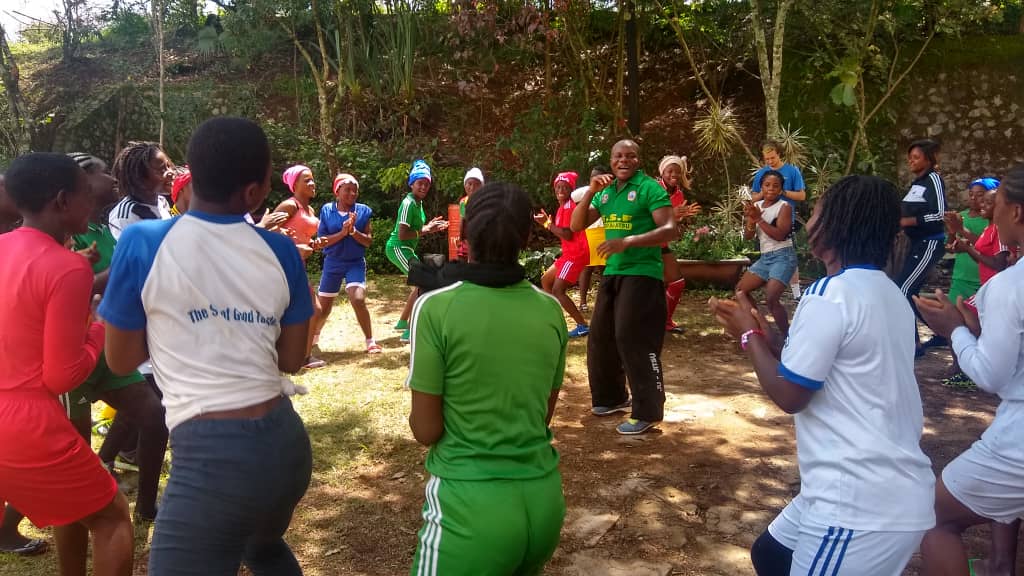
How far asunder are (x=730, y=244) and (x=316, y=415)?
6.87 metres

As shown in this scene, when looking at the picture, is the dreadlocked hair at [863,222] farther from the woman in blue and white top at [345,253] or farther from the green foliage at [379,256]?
the green foliage at [379,256]

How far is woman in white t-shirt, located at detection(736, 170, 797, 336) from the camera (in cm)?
736

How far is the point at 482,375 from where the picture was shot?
222 centimetres

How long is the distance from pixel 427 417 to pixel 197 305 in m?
0.70

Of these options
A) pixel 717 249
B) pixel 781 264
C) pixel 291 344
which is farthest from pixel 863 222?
pixel 717 249

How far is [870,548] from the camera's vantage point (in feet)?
7.07

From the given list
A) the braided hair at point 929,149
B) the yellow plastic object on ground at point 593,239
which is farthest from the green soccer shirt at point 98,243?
the braided hair at point 929,149

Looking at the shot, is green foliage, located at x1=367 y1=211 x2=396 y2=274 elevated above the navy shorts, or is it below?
below

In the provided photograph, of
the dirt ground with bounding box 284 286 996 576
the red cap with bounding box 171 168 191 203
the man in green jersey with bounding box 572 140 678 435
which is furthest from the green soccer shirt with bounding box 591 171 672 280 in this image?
the red cap with bounding box 171 168 191 203

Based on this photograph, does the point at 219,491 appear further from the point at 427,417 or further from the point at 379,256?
the point at 379,256

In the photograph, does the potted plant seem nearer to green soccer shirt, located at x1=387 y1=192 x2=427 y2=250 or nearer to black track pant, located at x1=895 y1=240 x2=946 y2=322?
black track pant, located at x1=895 y1=240 x2=946 y2=322

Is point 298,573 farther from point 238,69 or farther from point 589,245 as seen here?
point 238,69

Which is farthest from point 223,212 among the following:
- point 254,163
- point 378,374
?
point 378,374

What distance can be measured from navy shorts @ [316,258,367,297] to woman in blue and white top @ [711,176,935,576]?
5.82 metres
